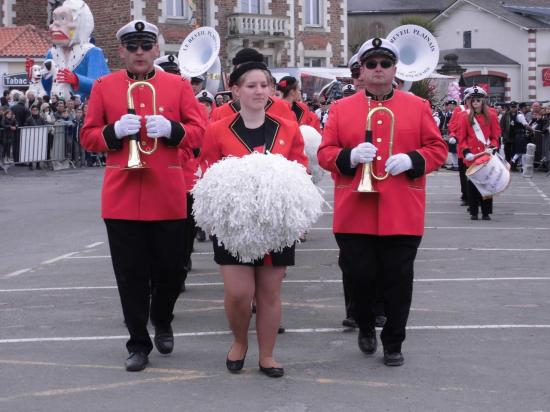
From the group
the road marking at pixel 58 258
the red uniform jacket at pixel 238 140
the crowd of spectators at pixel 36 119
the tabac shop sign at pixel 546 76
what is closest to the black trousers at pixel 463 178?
the road marking at pixel 58 258

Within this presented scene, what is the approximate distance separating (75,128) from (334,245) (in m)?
14.7

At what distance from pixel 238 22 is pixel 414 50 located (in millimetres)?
28137

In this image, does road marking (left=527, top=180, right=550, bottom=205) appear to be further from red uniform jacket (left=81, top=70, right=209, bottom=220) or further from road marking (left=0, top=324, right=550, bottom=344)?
red uniform jacket (left=81, top=70, right=209, bottom=220)

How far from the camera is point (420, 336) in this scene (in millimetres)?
8039

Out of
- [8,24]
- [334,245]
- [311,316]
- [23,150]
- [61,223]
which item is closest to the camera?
[311,316]

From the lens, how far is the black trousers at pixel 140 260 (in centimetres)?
707

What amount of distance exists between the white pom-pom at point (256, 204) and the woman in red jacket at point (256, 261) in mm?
131

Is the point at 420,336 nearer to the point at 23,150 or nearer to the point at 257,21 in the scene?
the point at 23,150

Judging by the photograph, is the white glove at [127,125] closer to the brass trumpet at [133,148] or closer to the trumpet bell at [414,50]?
the brass trumpet at [133,148]

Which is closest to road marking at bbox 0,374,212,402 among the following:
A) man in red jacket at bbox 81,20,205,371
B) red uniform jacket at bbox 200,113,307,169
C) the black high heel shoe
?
the black high heel shoe

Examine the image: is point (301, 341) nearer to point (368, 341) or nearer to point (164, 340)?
point (368, 341)

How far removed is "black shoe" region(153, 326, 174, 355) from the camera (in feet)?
24.3

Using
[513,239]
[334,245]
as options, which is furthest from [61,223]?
[513,239]

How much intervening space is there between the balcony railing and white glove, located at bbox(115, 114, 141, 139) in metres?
37.1
